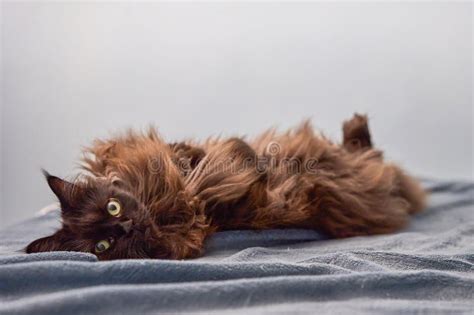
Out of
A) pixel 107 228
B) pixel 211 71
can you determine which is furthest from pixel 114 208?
pixel 211 71

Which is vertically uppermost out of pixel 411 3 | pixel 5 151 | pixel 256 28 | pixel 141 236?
pixel 411 3

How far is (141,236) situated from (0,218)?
1.79 m

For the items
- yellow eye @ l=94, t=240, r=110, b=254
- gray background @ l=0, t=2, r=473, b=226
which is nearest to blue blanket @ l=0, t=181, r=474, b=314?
yellow eye @ l=94, t=240, r=110, b=254

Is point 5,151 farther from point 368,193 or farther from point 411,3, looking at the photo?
point 411,3

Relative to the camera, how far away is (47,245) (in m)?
1.14

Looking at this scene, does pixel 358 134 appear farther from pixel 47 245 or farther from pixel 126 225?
pixel 47 245

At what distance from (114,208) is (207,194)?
11.9 inches

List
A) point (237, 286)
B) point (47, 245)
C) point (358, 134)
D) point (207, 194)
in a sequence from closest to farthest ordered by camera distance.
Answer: point (237, 286), point (47, 245), point (207, 194), point (358, 134)

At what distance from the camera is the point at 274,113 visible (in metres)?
2.71

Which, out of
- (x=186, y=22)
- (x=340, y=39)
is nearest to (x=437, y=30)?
(x=340, y=39)

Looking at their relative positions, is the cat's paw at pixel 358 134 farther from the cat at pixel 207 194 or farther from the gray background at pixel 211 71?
the gray background at pixel 211 71

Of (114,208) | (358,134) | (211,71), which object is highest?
(211,71)

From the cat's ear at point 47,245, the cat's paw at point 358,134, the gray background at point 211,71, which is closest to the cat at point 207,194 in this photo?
the cat's ear at point 47,245

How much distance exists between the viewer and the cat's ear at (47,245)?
113 cm
